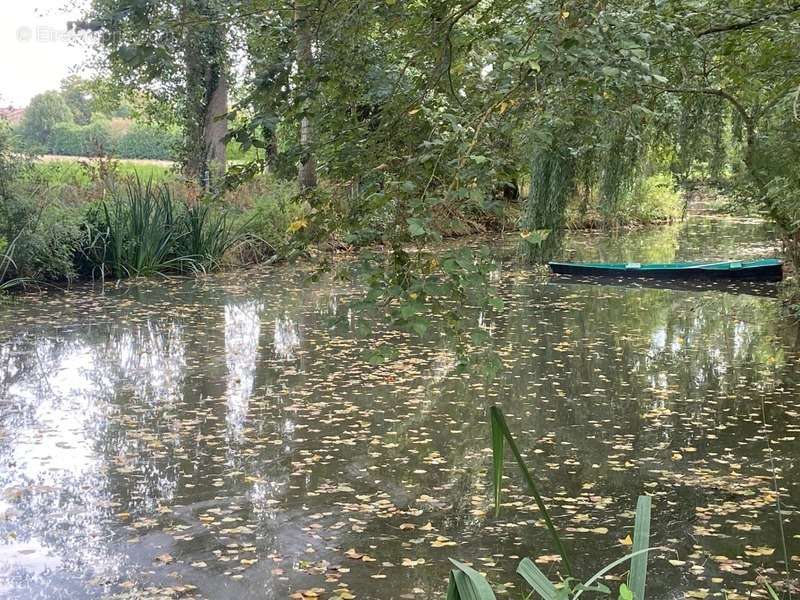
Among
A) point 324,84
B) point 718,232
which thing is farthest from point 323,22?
point 718,232

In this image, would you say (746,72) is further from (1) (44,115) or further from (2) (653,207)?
(1) (44,115)

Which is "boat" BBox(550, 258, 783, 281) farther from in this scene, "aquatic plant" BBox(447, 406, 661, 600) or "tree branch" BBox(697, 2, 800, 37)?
"aquatic plant" BBox(447, 406, 661, 600)

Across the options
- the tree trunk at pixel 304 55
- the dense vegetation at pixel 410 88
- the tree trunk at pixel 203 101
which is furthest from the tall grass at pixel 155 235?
the tree trunk at pixel 304 55

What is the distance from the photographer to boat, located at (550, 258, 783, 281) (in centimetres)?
1223

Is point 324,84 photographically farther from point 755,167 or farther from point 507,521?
point 755,167

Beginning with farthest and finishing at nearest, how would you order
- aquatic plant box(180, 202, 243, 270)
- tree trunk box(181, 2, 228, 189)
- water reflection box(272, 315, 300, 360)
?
1. tree trunk box(181, 2, 228, 189)
2. aquatic plant box(180, 202, 243, 270)
3. water reflection box(272, 315, 300, 360)

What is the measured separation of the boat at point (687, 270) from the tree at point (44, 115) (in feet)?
60.0

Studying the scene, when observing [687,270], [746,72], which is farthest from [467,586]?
[687,270]

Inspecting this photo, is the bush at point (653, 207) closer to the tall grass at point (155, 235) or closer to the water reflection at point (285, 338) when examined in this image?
the tall grass at point (155, 235)

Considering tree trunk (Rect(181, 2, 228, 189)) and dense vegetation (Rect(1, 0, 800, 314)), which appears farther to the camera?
tree trunk (Rect(181, 2, 228, 189))

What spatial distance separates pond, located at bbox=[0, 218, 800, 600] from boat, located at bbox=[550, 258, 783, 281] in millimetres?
2932

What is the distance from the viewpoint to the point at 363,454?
502 centimetres

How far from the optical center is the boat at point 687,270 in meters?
12.2

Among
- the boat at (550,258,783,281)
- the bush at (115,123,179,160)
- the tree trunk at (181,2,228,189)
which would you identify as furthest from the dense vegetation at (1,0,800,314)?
the bush at (115,123,179,160)
